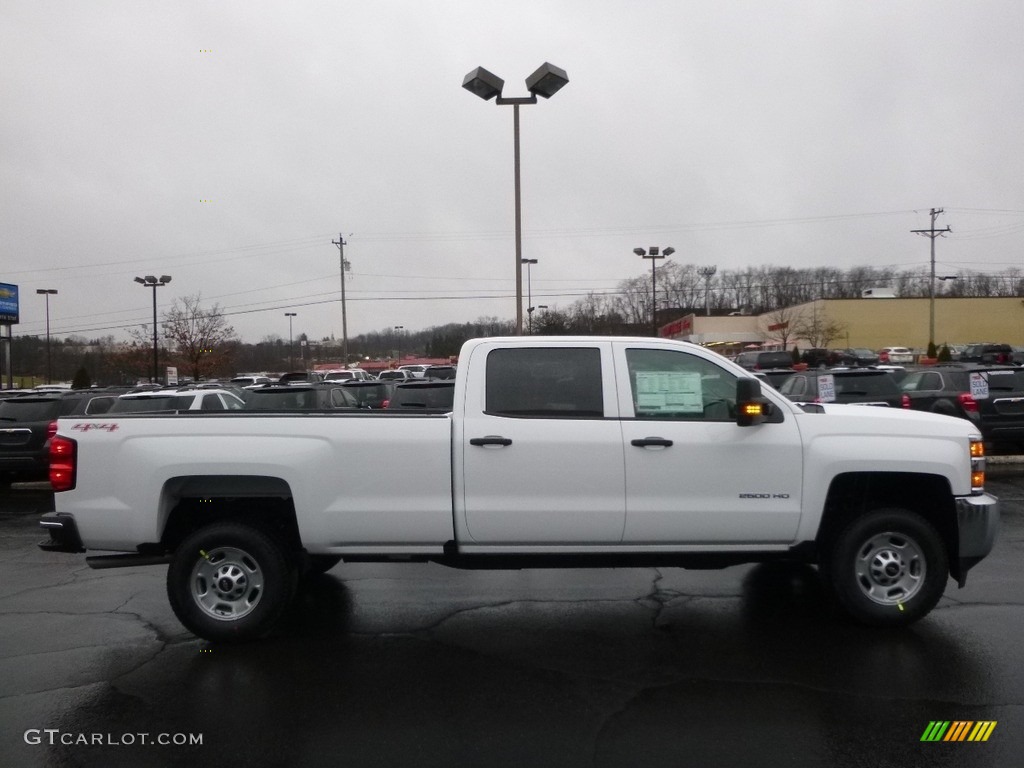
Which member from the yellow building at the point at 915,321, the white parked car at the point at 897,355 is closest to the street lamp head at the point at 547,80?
the white parked car at the point at 897,355

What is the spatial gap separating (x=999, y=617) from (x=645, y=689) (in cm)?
304

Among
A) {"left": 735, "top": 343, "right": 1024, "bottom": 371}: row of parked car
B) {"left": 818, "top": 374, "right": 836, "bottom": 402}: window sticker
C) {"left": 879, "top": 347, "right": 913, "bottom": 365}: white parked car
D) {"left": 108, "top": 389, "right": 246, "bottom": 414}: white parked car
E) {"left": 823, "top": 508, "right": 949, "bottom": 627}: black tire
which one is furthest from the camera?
{"left": 879, "top": 347, "right": 913, "bottom": 365}: white parked car

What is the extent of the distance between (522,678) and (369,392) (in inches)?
468

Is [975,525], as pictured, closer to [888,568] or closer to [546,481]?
[888,568]

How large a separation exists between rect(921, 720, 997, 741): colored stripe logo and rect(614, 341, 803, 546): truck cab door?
59.0 inches

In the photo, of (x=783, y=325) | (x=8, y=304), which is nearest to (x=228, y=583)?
(x=8, y=304)

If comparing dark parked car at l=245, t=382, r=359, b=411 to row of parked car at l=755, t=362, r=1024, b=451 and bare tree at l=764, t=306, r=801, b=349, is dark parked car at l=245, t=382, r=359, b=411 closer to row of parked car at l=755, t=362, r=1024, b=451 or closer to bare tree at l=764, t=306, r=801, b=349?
row of parked car at l=755, t=362, r=1024, b=451

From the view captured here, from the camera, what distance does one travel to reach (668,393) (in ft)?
18.4

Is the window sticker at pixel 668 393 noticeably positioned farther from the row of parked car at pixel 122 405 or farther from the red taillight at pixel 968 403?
the red taillight at pixel 968 403

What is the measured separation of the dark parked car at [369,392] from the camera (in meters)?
15.7

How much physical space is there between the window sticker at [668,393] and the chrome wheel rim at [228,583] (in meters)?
2.89

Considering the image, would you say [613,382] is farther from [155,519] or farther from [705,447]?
[155,519]

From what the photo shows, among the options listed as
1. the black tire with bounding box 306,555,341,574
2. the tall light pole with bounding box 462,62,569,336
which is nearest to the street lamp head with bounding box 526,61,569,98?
Result: the tall light pole with bounding box 462,62,569,336

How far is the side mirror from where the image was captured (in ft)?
17.4
